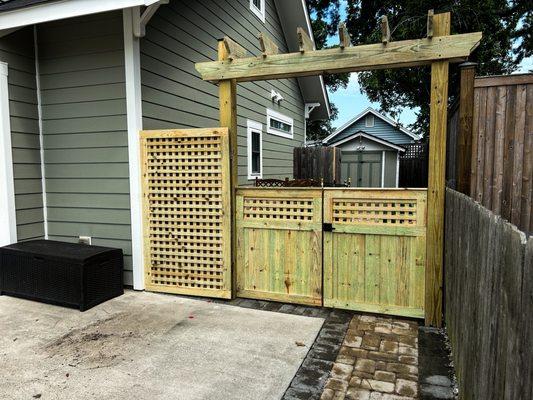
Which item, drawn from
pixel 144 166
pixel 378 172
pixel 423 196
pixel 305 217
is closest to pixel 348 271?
pixel 305 217

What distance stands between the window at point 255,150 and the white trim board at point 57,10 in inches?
157

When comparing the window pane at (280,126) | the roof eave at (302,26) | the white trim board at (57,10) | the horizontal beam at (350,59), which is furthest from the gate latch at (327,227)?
the roof eave at (302,26)

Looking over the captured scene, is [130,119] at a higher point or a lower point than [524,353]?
higher

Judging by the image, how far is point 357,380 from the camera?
2645 millimetres

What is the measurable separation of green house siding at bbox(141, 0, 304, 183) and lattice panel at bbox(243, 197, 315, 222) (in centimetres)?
162

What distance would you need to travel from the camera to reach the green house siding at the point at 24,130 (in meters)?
4.56

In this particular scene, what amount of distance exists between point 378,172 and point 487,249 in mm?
13707

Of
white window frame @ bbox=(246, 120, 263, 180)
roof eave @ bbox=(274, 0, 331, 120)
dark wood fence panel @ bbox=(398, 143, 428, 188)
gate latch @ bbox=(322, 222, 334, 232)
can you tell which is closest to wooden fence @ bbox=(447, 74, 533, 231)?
gate latch @ bbox=(322, 222, 334, 232)

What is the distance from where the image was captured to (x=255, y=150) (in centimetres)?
802

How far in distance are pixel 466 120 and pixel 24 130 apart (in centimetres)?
488

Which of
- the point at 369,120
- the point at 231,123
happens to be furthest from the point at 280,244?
the point at 369,120

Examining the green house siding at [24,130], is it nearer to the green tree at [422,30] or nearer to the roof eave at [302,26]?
the roof eave at [302,26]

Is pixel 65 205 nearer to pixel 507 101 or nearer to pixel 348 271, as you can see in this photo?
pixel 348 271

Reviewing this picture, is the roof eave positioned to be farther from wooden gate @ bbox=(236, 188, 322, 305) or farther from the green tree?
wooden gate @ bbox=(236, 188, 322, 305)
